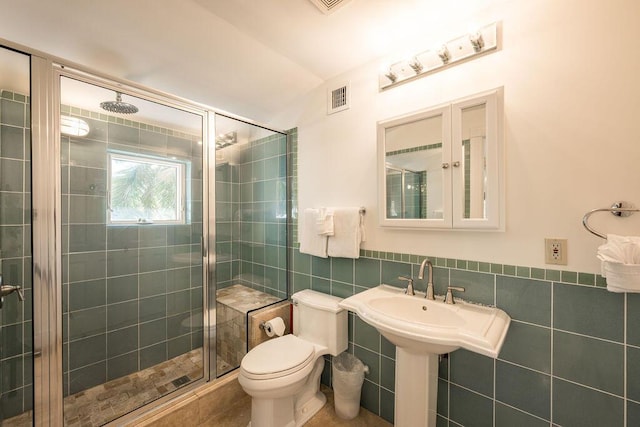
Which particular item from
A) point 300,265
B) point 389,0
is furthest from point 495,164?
point 300,265

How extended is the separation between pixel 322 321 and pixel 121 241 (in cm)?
155

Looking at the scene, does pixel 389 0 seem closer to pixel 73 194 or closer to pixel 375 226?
pixel 375 226

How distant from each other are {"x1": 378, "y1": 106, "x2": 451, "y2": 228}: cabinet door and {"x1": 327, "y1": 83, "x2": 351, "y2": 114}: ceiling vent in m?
0.42

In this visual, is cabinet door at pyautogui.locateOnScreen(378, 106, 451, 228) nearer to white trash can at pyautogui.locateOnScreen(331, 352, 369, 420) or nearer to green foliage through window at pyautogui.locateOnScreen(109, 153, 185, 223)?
white trash can at pyautogui.locateOnScreen(331, 352, 369, 420)

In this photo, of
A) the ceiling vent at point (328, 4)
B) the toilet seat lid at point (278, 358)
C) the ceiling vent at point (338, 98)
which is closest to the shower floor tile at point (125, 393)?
the toilet seat lid at point (278, 358)

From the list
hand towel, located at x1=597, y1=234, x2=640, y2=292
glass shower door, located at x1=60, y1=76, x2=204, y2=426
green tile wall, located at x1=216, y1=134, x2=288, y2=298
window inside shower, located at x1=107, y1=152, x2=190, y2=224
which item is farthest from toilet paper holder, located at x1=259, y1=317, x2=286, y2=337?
hand towel, located at x1=597, y1=234, x2=640, y2=292

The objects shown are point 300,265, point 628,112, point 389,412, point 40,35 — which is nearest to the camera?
point 628,112

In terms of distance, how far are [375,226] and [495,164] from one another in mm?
758

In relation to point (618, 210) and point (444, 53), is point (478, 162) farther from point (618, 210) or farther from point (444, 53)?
point (444, 53)

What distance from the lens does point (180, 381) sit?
1766mm

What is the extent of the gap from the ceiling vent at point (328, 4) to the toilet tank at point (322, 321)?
172 centimetres

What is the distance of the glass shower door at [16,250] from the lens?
1182mm

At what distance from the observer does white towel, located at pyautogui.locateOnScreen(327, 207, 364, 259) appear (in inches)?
68.1

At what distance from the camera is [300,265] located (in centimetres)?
221
